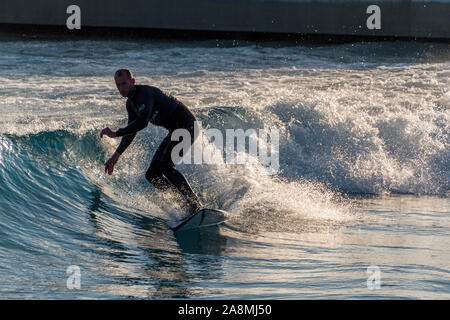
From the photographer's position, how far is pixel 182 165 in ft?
29.9

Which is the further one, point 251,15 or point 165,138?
point 251,15

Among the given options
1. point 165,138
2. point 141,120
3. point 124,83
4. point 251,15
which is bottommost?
point 165,138

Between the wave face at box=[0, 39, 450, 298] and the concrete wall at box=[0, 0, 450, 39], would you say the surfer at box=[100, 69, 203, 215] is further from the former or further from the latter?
the concrete wall at box=[0, 0, 450, 39]

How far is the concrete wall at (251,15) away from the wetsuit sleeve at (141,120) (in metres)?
18.4

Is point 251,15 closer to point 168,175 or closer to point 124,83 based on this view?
point 168,175

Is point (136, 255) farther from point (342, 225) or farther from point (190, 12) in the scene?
point (190, 12)

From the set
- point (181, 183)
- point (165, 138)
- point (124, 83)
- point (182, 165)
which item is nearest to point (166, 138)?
point (165, 138)

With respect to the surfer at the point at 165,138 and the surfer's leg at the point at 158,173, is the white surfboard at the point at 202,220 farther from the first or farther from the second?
the surfer's leg at the point at 158,173

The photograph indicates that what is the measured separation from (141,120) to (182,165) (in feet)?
8.64

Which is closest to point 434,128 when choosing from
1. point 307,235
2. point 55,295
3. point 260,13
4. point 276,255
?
point 307,235

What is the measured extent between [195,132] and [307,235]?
1642 mm

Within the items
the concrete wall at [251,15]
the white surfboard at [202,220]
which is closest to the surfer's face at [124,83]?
the white surfboard at [202,220]

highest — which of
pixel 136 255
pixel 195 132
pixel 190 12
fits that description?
pixel 190 12

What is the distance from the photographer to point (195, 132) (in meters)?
7.06
